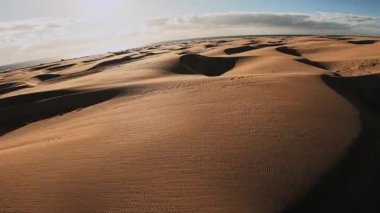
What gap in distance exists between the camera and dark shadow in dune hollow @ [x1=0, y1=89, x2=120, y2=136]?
11.9 metres

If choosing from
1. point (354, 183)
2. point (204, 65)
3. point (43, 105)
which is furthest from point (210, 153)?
point (204, 65)

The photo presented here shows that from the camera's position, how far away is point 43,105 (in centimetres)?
1316

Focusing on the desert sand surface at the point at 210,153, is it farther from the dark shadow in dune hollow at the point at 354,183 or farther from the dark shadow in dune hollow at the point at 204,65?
the dark shadow in dune hollow at the point at 204,65

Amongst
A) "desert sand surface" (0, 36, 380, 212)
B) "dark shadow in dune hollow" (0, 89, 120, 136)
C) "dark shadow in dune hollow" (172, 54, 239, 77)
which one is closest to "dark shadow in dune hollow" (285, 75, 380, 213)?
"desert sand surface" (0, 36, 380, 212)

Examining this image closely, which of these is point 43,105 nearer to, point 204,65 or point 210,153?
point 210,153

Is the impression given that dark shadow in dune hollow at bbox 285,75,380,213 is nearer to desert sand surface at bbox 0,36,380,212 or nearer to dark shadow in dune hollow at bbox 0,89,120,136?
desert sand surface at bbox 0,36,380,212

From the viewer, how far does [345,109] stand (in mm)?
8102

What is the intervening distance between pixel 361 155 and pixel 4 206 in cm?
547

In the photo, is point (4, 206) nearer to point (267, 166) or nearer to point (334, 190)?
point (267, 166)

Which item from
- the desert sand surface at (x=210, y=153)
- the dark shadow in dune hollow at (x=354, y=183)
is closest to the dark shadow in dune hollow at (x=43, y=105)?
the desert sand surface at (x=210, y=153)

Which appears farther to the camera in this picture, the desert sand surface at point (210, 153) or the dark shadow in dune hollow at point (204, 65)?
the dark shadow in dune hollow at point (204, 65)

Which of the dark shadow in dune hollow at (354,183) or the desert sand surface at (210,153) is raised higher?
the desert sand surface at (210,153)

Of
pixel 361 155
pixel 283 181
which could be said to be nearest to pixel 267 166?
pixel 283 181

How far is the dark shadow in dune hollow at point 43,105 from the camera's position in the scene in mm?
11875
